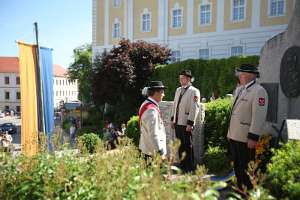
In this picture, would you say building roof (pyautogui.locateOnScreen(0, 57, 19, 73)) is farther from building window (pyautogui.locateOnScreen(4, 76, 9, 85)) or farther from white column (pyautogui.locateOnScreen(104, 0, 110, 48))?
white column (pyautogui.locateOnScreen(104, 0, 110, 48))

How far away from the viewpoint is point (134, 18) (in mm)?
36844

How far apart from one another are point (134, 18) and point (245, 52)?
12.2 m

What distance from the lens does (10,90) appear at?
89.8 meters

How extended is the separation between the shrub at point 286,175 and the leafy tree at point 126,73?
78.1 ft

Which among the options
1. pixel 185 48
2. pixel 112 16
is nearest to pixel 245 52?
pixel 185 48

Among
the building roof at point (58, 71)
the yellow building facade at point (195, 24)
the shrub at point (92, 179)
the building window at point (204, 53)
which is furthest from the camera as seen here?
the building roof at point (58, 71)

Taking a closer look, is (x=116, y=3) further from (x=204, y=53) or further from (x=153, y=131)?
(x=153, y=131)

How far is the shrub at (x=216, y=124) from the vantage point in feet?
28.4

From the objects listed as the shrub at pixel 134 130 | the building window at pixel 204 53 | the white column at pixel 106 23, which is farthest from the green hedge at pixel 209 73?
the white column at pixel 106 23

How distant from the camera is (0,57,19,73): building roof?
9081 centimetres

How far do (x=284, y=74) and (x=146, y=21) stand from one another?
30.0 meters

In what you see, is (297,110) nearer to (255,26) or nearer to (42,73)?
(42,73)

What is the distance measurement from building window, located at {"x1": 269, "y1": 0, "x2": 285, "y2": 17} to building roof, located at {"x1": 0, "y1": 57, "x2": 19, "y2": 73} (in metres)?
74.7

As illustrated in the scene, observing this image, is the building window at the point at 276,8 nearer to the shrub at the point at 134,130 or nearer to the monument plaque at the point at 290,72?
the shrub at the point at 134,130
